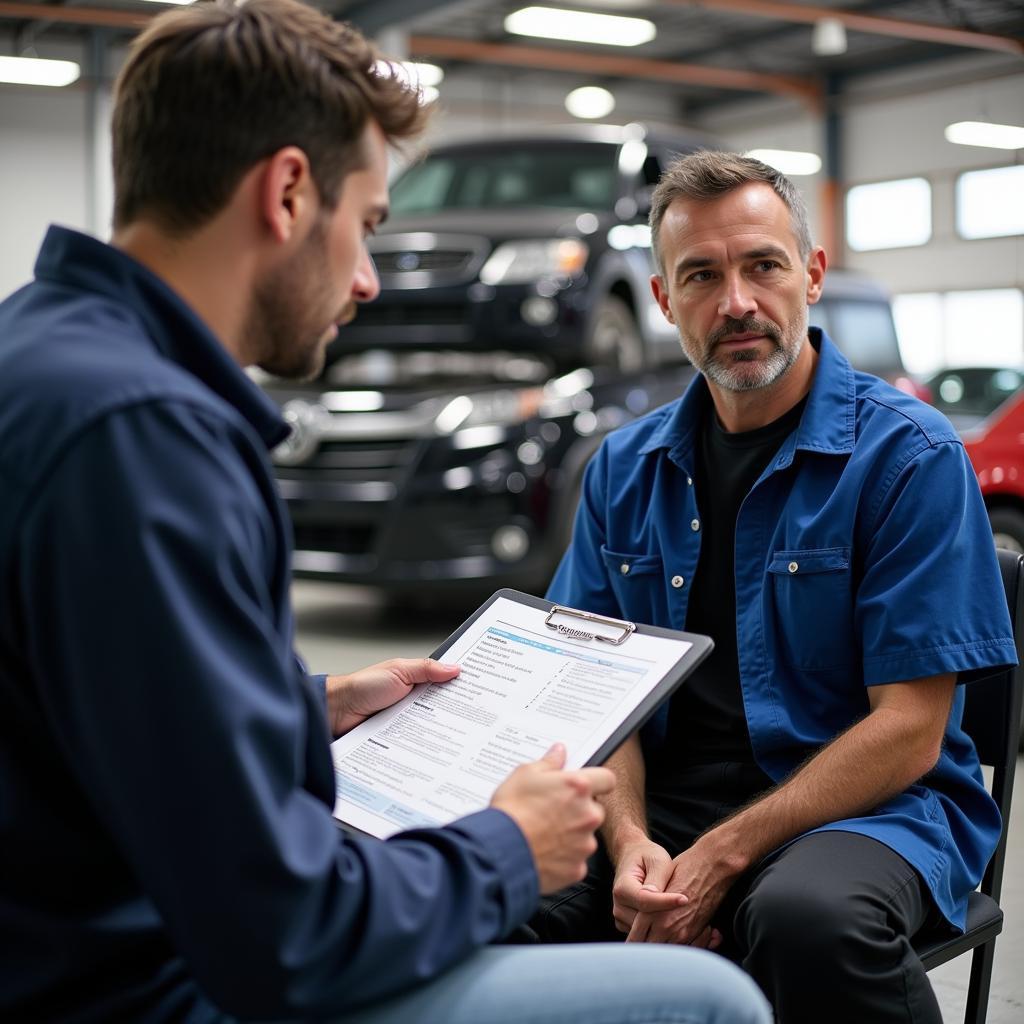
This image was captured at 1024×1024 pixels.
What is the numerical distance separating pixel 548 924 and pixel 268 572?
3.35ft

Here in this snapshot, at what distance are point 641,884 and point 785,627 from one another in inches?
17.3

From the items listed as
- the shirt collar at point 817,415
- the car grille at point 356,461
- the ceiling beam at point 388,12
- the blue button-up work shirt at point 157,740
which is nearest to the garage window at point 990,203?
the ceiling beam at point 388,12

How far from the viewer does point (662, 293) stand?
7.70 feet

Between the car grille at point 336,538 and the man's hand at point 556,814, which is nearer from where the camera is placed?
the man's hand at point 556,814

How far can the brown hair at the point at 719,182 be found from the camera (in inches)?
83.7

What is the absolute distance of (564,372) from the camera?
5848mm

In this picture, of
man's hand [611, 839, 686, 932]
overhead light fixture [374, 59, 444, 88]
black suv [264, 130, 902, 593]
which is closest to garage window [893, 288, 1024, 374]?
black suv [264, 130, 902, 593]

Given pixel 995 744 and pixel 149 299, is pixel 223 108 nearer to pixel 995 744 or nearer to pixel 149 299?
pixel 149 299

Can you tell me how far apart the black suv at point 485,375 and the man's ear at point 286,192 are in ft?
13.6

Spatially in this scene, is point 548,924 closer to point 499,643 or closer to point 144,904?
point 499,643

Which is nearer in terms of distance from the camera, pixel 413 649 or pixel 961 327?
pixel 413 649

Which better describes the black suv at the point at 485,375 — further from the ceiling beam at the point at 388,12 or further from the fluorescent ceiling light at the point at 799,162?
the fluorescent ceiling light at the point at 799,162

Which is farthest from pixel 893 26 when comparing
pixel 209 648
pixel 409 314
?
pixel 209 648

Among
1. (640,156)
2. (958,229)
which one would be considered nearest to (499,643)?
(640,156)
